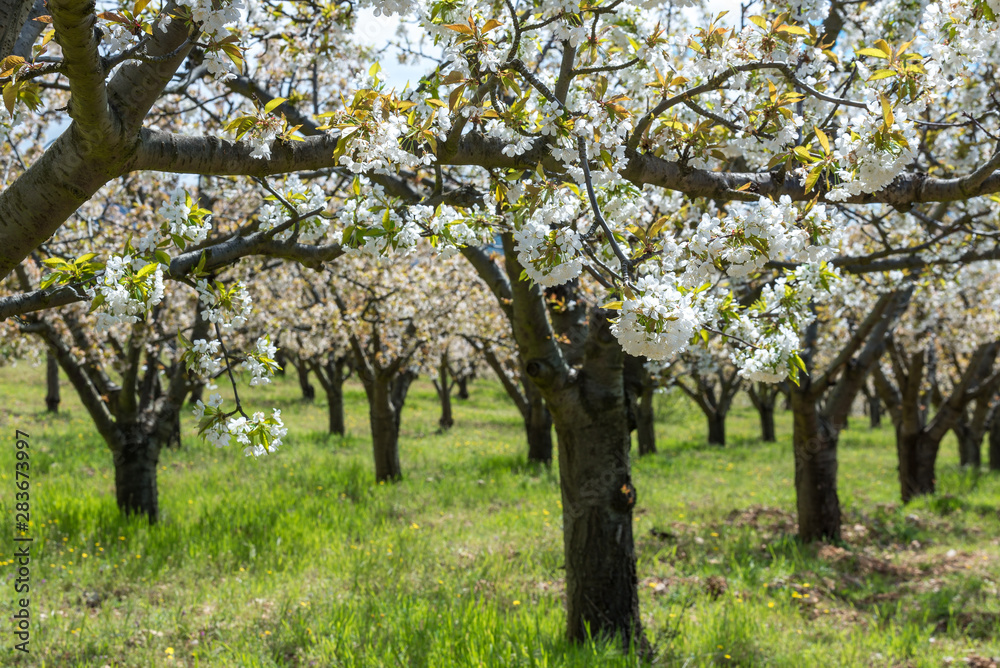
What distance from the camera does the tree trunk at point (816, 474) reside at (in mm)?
7367

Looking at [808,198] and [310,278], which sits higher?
[310,278]

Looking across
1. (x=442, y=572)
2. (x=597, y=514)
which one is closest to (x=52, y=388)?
(x=442, y=572)

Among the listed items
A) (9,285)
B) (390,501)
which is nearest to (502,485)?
(390,501)

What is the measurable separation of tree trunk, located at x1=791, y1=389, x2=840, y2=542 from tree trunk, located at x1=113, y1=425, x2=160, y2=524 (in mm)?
7136

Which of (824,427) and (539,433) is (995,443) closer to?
(824,427)

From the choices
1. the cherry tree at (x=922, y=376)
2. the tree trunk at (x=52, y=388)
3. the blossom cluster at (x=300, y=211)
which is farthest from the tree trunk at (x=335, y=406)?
the blossom cluster at (x=300, y=211)

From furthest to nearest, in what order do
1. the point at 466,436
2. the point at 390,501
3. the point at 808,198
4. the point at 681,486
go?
the point at 466,436
the point at 681,486
the point at 390,501
the point at 808,198

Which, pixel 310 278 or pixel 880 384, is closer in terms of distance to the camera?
pixel 880 384

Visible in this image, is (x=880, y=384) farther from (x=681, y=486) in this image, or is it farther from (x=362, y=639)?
(x=362, y=639)

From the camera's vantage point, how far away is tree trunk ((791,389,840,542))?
24.2ft

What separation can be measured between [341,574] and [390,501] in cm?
297

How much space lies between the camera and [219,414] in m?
2.60

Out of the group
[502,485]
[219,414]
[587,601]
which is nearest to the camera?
[219,414]

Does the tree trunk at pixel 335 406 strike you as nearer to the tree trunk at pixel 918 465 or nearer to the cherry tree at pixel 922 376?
the cherry tree at pixel 922 376
